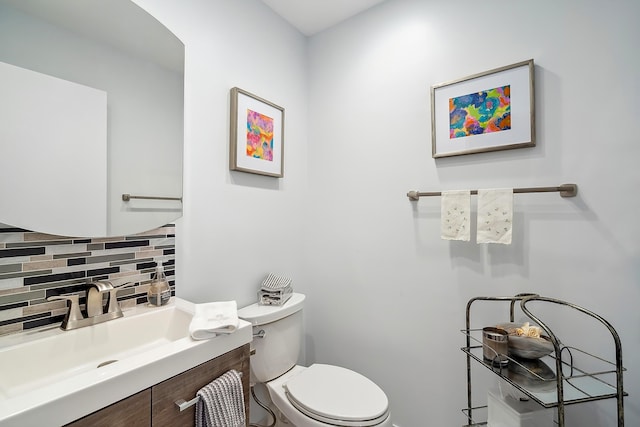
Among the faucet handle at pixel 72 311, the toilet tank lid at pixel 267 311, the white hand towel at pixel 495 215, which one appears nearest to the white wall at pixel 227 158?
the toilet tank lid at pixel 267 311

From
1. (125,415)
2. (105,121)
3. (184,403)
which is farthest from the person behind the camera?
(105,121)

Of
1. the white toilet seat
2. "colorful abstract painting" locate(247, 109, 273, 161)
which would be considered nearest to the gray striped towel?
the white toilet seat

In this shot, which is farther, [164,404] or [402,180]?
[402,180]

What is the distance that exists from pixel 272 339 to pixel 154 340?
0.53 m

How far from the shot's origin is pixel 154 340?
3.78ft

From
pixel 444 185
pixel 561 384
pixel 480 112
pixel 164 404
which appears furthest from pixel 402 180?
pixel 164 404

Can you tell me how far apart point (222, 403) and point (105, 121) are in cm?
109

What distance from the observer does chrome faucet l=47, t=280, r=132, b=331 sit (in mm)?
981

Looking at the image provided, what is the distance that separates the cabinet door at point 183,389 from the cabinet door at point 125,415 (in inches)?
0.7

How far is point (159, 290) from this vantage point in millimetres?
1207

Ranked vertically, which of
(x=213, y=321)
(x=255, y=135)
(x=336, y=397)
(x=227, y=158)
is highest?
(x=255, y=135)

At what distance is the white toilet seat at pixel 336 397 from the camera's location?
3.82 ft

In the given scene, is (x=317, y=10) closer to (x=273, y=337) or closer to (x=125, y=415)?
(x=273, y=337)

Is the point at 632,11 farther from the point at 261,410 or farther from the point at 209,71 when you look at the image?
the point at 261,410
